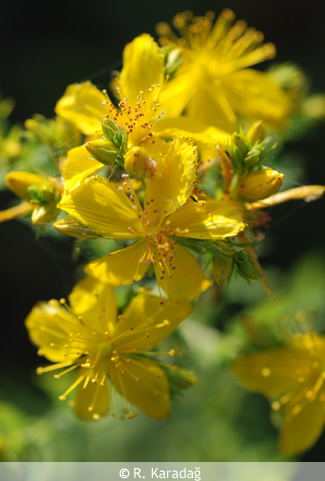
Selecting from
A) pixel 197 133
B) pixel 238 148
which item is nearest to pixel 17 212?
pixel 197 133

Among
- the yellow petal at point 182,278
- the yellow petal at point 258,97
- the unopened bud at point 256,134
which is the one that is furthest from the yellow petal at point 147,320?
the yellow petal at point 258,97

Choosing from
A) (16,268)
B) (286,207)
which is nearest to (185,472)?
(286,207)

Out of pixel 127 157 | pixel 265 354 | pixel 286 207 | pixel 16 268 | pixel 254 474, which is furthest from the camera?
pixel 16 268

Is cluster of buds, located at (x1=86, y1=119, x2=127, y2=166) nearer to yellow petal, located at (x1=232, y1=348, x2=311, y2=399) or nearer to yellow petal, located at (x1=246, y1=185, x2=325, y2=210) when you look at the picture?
yellow petal, located at (x1=246, y1=185, x2=325, y2=210)

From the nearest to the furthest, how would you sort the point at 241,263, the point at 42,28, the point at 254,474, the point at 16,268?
the point at 241,263, the point at 254,474, the point at 16,268, the point at 42,28

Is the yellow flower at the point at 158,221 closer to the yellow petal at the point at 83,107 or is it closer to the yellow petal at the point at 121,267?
the yellow petal at the point at 121,267

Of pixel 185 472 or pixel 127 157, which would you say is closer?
pixel 127 157

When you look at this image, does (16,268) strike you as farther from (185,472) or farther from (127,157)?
(127,157)

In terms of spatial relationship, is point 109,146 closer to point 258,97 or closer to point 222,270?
point 222,270
